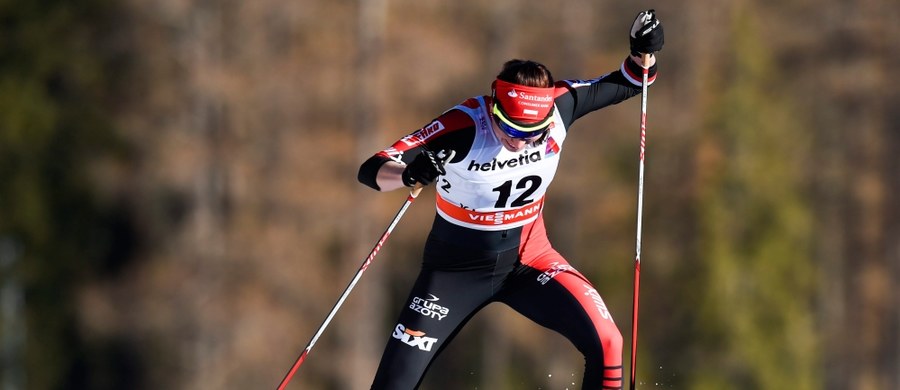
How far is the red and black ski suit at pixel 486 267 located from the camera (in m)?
8.28

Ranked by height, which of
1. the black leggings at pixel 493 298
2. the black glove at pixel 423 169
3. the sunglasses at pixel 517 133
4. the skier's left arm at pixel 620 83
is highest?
the skier's left arm at pixel 620 83

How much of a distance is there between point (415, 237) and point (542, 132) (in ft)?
63.0

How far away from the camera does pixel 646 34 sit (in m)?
8.77

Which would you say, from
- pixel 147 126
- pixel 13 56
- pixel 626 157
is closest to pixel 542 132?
pixel 147 126

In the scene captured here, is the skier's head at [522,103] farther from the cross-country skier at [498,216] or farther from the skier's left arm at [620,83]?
the skier's left arm at [620,83]

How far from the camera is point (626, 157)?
3164cm

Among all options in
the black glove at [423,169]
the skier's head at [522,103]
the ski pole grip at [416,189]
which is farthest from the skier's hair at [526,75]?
the ski pole grip at [416,189]

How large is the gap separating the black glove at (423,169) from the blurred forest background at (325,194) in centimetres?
1792

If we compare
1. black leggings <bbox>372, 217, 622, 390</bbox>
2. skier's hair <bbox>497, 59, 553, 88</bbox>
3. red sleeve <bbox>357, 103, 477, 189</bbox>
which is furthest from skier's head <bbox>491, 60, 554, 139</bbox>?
black leggings <bbox>372, 217, 622, 390</bbox>

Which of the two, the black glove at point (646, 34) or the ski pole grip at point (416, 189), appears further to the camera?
the black glove at point (646, 34)

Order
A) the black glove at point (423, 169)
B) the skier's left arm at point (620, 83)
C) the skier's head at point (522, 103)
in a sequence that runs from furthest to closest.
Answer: the skier's left arm at point (620, 83), the skier's head at point (522, 103), the black glove at point (423, 169)

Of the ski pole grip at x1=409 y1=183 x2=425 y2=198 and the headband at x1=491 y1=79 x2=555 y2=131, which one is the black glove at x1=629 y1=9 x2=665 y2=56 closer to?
the headband at x1=491 y1=79 x2=555 y2=131

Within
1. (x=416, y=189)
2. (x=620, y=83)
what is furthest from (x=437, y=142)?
(x=620, y=83)

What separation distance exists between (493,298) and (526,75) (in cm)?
129
